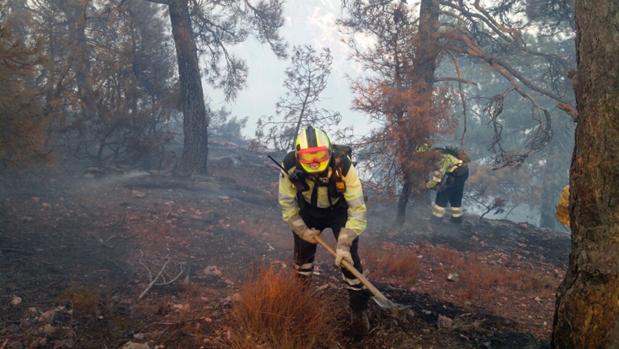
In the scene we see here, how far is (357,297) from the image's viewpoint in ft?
13.0

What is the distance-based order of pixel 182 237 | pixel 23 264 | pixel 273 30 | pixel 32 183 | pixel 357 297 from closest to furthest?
pixel 357 297, pixel 23 264, pixel 182 237, pixel 32 183, pixel 273 30

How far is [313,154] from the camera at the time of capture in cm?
382

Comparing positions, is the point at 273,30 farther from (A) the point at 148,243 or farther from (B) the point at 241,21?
(A) the point at 148,243

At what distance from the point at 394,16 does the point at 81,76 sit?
27.0ft

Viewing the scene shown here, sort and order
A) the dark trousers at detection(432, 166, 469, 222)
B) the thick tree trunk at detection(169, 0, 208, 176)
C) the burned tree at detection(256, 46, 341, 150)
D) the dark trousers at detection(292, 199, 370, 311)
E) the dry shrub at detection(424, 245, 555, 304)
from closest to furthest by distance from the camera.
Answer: the dark trousers at detection(292, 199, 370, 311)
the dry shrub at detection(424, 245, 555, 304)
the dark trousers at detection(432, 166, 469, 222)
the thick tree trunk at detection(169, 0, 208, 176)
the burned tree at detection(256, 46, 341, 150)

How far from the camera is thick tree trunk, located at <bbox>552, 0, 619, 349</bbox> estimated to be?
2855 mm

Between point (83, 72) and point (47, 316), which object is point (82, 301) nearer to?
point (47, 316)

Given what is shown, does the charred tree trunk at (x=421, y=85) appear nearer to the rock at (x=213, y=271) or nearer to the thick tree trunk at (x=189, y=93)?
the rock at (x=213, y=271)

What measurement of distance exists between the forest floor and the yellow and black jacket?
3.43 feet

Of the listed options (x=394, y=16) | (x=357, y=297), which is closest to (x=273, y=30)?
(x=394, y=16)

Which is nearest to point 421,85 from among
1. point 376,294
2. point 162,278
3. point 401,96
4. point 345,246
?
point 401,96

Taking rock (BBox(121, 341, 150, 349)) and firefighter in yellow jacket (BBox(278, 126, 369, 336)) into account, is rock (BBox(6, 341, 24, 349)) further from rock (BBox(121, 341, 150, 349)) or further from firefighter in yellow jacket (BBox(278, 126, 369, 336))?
firefighter in yellow jacket (BBox(278, 126, 369, 336))

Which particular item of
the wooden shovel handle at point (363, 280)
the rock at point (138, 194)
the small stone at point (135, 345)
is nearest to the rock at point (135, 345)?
the small stone at point (135, 345)

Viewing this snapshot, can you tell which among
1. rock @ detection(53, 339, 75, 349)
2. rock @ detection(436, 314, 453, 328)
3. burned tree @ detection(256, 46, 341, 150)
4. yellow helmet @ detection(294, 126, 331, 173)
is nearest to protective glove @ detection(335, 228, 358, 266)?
yellow helmet @ detection(294, 126, 331, 173)
